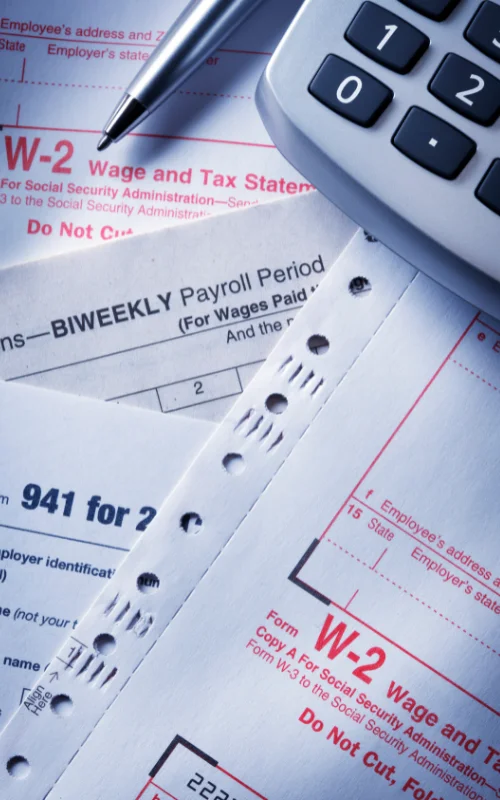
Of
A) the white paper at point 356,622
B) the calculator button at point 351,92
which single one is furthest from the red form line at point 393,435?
the calculator button at point 351,92

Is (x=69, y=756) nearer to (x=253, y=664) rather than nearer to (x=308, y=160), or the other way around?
(x=253, y=664)

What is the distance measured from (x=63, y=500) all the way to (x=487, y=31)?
0.88 ft

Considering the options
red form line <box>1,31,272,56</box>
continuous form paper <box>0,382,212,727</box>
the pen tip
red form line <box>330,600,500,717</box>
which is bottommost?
continuous form paper <box>0,382,212,727</box>

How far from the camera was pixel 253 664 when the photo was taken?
367 mm

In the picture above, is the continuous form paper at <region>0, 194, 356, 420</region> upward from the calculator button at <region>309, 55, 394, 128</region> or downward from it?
downward

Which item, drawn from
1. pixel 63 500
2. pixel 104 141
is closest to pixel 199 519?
pixel 63 500

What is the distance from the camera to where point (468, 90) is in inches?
12.4

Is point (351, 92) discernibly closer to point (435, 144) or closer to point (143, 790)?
Result: point (435, 144)

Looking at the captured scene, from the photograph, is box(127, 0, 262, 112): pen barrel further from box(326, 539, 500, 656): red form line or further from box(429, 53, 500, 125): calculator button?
box(326, 539, 500, 656): red form line

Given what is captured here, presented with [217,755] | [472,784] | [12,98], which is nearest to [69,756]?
[217,755]

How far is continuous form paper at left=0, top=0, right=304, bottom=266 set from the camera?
0.40m

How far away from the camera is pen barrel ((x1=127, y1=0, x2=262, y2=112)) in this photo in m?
0.38

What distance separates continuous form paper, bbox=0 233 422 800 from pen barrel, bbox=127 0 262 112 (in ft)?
0.37

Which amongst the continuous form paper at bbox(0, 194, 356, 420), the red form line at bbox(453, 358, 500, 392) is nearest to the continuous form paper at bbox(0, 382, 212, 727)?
the continuous form paper at bbox(0, 194, 356, 420)
